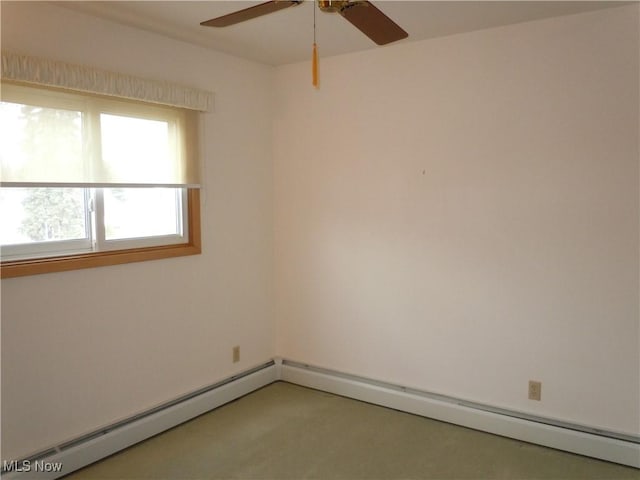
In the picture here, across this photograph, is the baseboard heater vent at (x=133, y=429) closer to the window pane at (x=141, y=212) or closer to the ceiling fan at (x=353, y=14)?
the window pane at (x=141, y=212)

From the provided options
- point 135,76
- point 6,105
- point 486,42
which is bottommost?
point 6,105

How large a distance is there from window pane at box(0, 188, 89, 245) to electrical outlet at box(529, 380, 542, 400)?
2.59m

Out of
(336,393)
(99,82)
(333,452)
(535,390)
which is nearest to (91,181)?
(99,82)

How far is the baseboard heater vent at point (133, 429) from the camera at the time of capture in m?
2.39

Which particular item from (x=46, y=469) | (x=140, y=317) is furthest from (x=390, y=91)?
(x=46, y=469)

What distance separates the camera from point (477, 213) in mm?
2920

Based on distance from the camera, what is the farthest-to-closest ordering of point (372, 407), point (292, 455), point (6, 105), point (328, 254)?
1. point (328, 254)
2. point (372, 407)
3. point (292, 455)
4. point (6, 105)

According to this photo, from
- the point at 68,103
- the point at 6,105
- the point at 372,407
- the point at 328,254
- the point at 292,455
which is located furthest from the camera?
the point at 328,254

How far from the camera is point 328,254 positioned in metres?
3.52

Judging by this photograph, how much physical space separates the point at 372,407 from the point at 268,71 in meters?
2.46

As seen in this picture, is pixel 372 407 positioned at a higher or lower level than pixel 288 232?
lower

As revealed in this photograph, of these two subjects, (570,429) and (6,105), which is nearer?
(6,105)

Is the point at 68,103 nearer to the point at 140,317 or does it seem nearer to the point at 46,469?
the point at 140,317

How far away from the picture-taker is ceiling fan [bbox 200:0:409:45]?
5.48 feet
